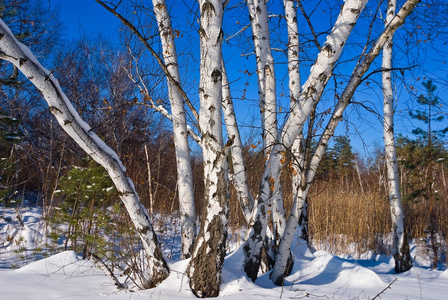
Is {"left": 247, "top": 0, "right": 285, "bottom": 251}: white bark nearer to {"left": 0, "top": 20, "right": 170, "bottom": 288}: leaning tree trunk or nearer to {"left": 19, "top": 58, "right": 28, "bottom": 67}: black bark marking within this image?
{"left": 0, "top": 20, "right": 170, "bottom": 288}: leaning tree trunk

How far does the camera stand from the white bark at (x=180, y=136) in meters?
3.90

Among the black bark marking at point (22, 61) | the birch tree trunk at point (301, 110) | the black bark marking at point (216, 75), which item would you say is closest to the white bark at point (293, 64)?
the birch tree trunk at point (301, 110)

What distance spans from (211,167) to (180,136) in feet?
4.64

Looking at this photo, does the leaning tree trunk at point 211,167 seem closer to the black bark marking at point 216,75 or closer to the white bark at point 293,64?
the black bark marking at point 216,75

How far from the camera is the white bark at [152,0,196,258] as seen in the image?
3.90m

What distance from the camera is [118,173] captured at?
2.72 m

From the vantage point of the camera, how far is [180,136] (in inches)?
159

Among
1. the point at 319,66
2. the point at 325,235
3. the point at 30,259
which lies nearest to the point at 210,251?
the point at 319,66

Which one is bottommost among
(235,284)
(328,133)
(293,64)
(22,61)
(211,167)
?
(235,284)

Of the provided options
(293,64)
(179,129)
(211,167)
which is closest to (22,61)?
(211,167)

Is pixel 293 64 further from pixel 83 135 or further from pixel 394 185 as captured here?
pixel 83 135

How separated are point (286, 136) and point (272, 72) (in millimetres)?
1344

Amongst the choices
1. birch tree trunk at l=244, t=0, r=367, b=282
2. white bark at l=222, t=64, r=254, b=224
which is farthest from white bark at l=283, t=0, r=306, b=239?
birch tree trunk at l=244, t=0, r=367, b=282

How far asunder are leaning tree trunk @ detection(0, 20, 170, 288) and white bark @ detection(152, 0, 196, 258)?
3.17ft
